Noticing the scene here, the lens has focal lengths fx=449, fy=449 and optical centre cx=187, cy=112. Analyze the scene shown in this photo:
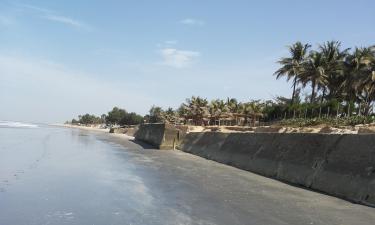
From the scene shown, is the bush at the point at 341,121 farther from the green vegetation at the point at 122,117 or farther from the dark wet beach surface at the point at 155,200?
the green vegetation at the point at 122,117

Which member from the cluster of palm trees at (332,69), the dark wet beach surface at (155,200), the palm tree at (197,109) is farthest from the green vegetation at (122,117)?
the dark wet beach surface at (155,200)

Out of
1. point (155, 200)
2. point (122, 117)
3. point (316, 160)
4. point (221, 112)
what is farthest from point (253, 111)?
point (122, 117)

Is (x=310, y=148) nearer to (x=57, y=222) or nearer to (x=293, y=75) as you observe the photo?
(x=57, y=222)

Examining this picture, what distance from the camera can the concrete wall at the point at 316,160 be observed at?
1732 cm

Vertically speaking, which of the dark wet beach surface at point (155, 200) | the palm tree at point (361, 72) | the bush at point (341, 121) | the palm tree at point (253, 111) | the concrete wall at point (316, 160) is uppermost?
the palm tree at point (361, 72)

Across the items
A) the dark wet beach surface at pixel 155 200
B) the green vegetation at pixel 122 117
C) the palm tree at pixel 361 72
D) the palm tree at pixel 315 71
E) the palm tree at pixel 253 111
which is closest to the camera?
the dark wet beach surface at pixel 155 200

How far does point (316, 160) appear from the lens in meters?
21.1

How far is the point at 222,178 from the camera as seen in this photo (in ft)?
80.9

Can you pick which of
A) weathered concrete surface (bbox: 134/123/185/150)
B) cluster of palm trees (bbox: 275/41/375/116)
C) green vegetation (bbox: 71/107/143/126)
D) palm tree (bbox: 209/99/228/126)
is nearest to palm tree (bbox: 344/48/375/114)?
cluster of palm trees (bbox: 275/41/375/116)

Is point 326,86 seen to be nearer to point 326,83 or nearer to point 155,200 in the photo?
point 326,83

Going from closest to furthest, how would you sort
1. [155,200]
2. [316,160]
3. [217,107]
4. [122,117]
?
[155,200], [316,160], [217,107], [122,117]

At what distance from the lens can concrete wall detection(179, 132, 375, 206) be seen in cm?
1732

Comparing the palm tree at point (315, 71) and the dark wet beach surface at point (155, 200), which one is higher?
the palm tree at point (315, 71)

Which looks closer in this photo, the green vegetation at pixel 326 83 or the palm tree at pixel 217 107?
the green vegetation at pixel 326 83
